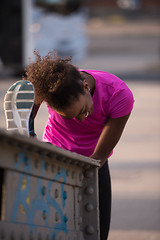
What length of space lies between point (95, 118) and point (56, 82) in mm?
396

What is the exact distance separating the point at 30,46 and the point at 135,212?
464 inches

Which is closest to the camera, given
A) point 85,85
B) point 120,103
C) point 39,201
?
point 39,201

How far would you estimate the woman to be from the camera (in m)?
2.29

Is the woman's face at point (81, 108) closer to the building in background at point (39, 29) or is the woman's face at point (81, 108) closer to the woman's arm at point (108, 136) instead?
the woman's arm at point (108, 136)

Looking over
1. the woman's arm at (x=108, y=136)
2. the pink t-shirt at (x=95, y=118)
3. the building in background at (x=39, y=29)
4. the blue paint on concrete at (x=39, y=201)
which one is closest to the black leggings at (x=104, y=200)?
the pink t-shirt at (x=95, y=118)

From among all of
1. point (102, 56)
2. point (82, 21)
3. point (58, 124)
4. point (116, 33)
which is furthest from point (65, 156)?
point (116, 33)

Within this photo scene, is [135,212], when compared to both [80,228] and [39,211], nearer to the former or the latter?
[80,228]

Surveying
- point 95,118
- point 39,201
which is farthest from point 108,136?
point 39,201

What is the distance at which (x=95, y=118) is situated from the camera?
2.59m

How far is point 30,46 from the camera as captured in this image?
1623 cm

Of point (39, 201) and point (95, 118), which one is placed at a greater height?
point (95, 118)

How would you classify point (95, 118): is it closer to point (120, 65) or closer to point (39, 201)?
point (39, 201)

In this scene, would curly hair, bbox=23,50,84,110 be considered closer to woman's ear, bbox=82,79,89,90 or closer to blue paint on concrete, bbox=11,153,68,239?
woman's ear, bbox=82,79,89,90

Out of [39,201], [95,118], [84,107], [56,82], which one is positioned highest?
[56,82]
